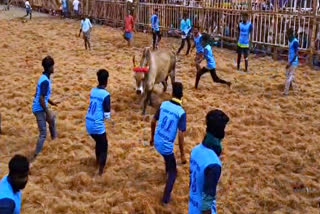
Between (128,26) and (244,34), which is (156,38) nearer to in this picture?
(128,26)

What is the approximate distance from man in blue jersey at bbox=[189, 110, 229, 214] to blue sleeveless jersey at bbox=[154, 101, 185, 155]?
161cm

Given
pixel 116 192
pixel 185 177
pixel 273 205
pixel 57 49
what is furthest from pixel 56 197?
pixel 57 49

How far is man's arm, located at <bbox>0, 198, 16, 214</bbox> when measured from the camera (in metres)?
3.24

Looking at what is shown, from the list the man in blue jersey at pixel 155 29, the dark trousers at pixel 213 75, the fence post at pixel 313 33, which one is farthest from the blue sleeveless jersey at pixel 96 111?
the man in blue jersey at pixel 155 29

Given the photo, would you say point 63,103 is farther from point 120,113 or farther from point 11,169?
point 11,169

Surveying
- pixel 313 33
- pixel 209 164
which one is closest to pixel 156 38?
pixel 313 33

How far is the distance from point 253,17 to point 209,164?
524 inches

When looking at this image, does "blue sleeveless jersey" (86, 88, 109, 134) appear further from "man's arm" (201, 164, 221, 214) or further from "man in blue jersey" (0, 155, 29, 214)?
"man's arm" (201, 164, 221, 214)

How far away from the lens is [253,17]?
15867 millimetres

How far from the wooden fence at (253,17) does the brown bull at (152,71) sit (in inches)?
234

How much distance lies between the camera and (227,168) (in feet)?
22.9

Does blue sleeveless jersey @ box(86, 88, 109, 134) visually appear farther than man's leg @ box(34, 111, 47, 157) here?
No

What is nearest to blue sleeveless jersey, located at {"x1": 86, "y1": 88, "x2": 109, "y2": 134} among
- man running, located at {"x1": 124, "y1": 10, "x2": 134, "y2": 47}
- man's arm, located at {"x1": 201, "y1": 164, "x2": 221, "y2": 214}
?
man's arm, located at {"x1": 201, "y1": 164, "x2": 221, "y2": 214}

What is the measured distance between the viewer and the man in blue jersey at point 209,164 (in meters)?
3.58
